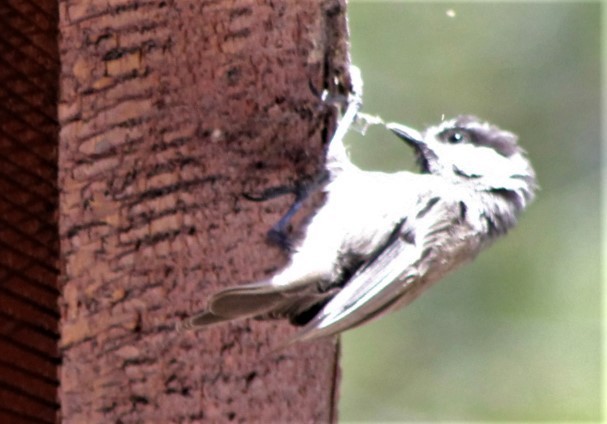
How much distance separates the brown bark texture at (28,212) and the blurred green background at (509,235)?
3303mm

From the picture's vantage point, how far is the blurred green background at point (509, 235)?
5.50 metres

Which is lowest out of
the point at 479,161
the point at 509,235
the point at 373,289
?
the point at 373,289

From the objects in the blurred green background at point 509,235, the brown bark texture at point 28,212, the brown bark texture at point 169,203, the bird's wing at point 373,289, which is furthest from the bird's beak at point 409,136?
the blurred green background at point 509,235

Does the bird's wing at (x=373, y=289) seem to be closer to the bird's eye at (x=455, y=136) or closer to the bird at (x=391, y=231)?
the bird at (x=391, y=231)

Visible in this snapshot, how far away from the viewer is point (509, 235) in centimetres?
547

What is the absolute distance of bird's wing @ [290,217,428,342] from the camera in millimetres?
2232

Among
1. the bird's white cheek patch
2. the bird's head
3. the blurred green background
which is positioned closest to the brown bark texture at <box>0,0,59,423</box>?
the bird's head

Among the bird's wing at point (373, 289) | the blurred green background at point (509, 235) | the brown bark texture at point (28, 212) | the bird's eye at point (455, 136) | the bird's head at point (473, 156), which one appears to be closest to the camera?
the brown bark texture at point (28, 212)

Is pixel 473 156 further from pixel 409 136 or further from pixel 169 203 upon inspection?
pixel 169 203

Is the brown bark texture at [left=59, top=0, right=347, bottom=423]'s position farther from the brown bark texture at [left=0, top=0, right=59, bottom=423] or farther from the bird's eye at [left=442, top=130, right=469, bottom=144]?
the bird's eye at [left=442, top=130, right=469, bottom=144]

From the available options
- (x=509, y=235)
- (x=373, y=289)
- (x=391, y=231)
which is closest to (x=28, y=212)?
(x=373, y=289)

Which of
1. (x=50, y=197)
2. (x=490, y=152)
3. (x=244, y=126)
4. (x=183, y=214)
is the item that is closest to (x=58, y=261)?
(x=50, y=197)

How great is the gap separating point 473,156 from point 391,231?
40cm

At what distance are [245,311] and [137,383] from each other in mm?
316
